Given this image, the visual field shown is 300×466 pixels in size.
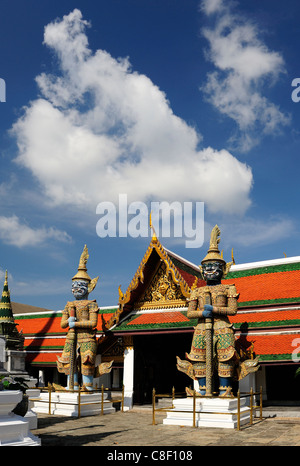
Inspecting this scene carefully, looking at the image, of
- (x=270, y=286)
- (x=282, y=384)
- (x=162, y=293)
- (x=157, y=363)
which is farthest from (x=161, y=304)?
(x=282, y=384)

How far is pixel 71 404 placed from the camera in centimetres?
1503

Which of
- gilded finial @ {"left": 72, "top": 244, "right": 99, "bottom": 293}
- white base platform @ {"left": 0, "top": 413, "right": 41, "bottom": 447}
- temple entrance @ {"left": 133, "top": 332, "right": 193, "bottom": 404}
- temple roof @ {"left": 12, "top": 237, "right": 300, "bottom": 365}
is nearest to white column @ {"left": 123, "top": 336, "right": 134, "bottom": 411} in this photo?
temple entrance @ {"left": 133, "top": 332, "right": 193, "bottom": 404}

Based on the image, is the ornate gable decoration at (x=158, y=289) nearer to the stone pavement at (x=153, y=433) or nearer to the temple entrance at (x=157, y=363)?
the temple entrance at (x=157, y=363)

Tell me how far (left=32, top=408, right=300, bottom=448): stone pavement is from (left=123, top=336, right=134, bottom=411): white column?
8.29 feet

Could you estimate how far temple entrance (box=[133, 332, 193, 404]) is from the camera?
685 inches

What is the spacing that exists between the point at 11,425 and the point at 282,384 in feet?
41.2

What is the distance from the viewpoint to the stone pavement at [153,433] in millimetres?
9469

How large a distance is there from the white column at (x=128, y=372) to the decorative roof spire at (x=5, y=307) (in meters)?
6.28

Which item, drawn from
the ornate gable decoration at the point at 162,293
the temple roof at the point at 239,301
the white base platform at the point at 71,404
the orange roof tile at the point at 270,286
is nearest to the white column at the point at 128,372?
the white base platform at the point at 71,404

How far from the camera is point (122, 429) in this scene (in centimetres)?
1155
